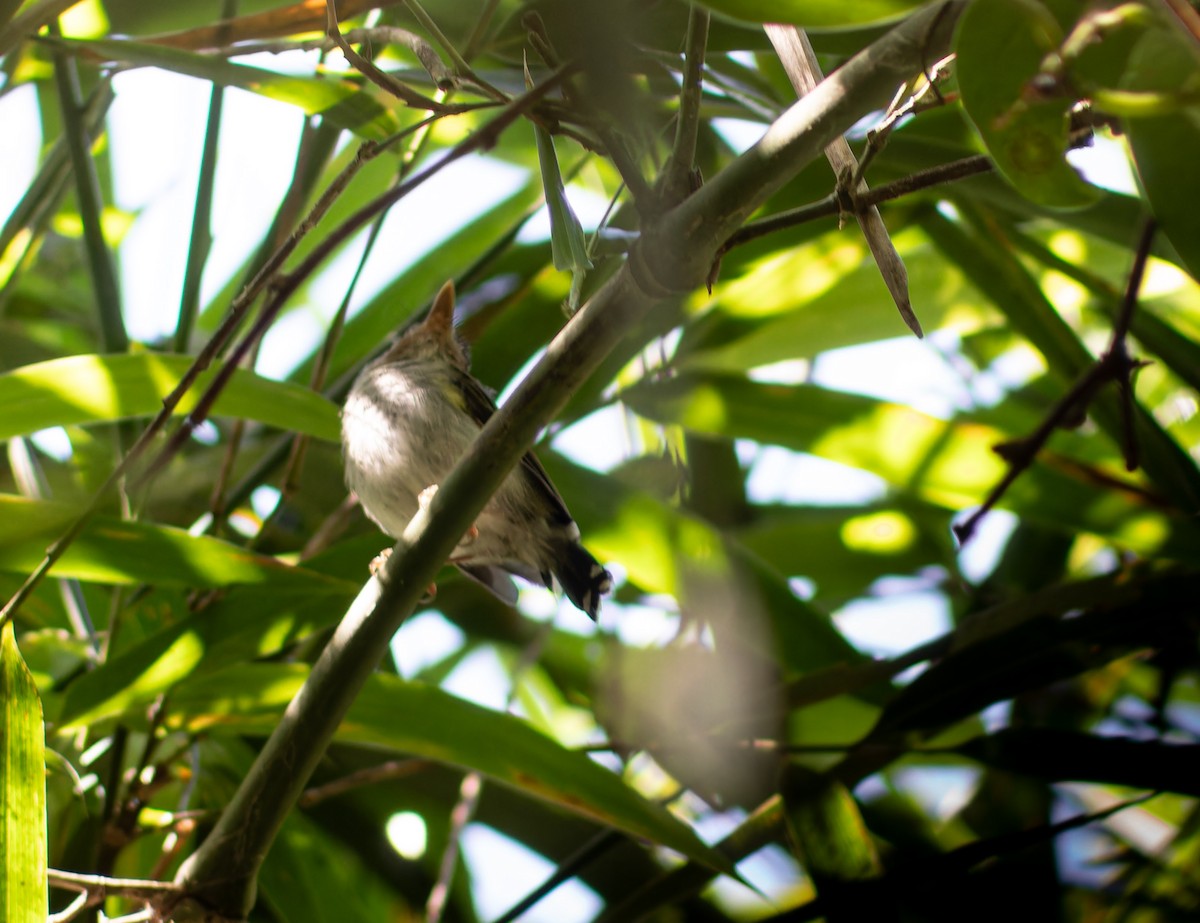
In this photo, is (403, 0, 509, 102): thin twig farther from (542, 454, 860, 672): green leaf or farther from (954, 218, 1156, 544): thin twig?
(542, 454, 860, 672): green leaf

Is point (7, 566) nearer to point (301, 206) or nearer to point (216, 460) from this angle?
point (301, 206)

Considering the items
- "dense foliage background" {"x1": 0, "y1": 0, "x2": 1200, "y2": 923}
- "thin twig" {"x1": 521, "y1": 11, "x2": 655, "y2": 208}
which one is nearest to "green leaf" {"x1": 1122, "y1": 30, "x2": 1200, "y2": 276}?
"dense foliage background" {"x1": 0, "y1": 0, "x2": 1200, "y2": 923}

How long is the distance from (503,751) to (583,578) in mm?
528

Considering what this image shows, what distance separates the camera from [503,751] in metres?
1.66

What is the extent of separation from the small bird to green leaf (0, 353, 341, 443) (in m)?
0.34

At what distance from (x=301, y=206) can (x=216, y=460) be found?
79cm

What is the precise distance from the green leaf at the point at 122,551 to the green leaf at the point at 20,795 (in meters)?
0.39

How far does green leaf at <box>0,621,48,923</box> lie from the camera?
1.05 m

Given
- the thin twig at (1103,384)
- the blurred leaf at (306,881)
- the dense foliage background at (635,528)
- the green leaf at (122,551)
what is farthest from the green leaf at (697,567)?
the thin twig at (1103,384)

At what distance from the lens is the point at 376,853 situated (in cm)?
232

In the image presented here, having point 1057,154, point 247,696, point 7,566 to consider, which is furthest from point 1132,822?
point 7,566

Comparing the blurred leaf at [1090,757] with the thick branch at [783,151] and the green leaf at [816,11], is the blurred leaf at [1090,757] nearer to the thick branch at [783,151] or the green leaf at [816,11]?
the thick branch at [783,151]

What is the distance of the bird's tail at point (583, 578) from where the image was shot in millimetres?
2078

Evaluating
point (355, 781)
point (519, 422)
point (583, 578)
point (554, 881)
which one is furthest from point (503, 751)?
point (519, 422)
